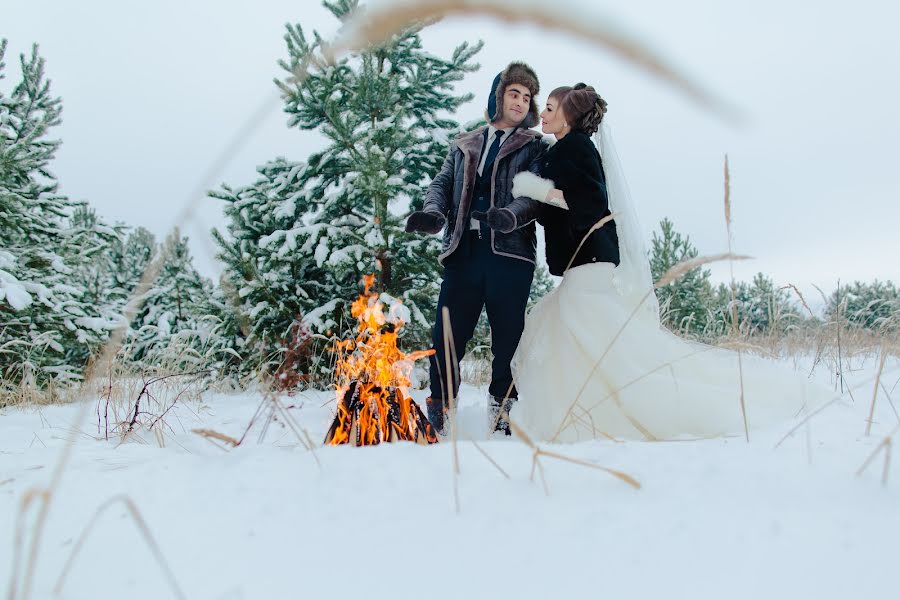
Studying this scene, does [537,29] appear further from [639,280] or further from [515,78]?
[515,78]

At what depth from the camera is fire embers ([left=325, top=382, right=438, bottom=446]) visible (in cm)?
255

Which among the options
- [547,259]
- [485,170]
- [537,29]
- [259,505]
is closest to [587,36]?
[537,29]

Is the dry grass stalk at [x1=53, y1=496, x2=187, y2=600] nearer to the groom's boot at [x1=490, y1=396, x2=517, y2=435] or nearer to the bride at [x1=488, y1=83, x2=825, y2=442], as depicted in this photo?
the bride at [x1=488, y1=83, x2=825, y2=442]

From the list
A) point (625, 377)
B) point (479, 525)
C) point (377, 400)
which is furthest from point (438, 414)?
point (479, 525)

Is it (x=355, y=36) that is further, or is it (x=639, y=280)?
(x=639, y=280)

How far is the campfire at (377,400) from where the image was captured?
2.57 metres

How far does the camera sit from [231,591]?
0.85m

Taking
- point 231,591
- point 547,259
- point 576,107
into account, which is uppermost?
point 576,107

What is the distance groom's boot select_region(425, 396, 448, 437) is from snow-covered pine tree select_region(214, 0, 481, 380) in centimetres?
201

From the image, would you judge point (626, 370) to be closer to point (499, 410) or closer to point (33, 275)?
point (499, 410)

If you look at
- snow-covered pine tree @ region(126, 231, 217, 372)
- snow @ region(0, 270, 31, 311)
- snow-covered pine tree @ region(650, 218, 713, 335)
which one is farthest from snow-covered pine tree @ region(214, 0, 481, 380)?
snow-covered pine tree @ region(650, 218, 713, 335)

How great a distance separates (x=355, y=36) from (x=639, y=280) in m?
2.91

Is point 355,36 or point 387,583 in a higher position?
point 355,36

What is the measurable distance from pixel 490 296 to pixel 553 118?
110 cm
